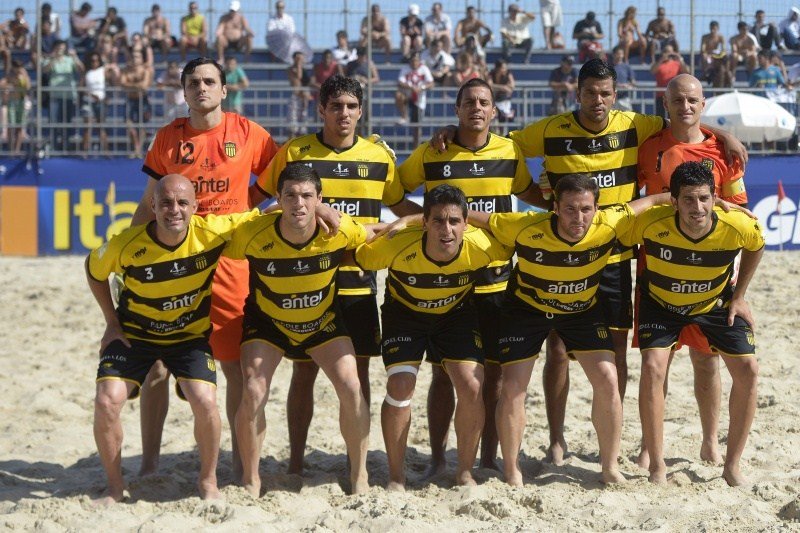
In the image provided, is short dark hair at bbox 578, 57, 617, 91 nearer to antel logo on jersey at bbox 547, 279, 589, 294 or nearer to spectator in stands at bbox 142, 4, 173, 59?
antel logo on jersey at bbox 547, 279, 589, 294

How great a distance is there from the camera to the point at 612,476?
243 inches

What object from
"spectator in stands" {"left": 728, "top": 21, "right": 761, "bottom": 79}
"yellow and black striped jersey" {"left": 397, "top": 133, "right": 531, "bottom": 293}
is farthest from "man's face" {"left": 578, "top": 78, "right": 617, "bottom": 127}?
"spectator in stands" {"left": 728, "top": 21, "right": 761, "bottom": 79}

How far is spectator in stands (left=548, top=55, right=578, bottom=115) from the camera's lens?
637 inches

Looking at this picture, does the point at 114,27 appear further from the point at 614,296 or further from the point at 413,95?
the point at 614,296

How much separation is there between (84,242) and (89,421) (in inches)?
304

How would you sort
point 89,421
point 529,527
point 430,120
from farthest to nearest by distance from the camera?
point 430,120, point 89,421, point 529,527

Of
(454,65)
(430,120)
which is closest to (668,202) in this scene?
(430,120)

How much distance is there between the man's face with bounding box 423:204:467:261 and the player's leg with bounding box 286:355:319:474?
3.47 ft

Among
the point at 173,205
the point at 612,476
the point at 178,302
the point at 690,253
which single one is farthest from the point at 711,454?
the point at 173,205

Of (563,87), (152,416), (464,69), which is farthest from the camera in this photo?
(464,69)

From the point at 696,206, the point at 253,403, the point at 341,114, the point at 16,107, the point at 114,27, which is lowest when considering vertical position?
the point at 253,403

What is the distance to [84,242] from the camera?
50.1ft

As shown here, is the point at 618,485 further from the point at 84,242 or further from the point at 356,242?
the point at 84,242

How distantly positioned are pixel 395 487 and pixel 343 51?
1178 cm
